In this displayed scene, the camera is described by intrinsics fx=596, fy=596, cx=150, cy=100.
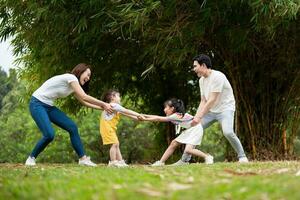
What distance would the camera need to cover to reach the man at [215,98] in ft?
23.4

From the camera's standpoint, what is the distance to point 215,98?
7.14 meters

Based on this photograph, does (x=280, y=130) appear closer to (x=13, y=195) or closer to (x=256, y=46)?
(x=256, y=46)

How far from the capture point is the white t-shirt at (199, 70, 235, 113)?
23.3 ft

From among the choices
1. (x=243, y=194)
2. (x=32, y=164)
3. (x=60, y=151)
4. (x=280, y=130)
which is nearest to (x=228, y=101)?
(x=32, y=164)

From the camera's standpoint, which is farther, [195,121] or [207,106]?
[195,121]

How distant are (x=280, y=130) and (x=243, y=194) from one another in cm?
722

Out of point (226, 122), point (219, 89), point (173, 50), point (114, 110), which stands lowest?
point (226, 122)

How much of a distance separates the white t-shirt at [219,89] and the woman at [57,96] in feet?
4.08

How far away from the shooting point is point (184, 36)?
30.0 feet

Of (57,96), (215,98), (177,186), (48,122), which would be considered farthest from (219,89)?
(177,186)

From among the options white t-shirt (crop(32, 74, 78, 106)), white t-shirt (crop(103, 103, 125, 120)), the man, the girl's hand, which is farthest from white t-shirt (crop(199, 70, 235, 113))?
→ white t-shirt (crop(32, 74, 78, 106))

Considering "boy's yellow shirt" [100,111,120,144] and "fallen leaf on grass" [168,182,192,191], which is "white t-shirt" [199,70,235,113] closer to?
"boy's yellow shirt" [100,111,120,144]

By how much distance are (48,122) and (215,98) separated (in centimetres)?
200

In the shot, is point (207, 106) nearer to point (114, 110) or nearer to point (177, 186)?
point (114, 110)
